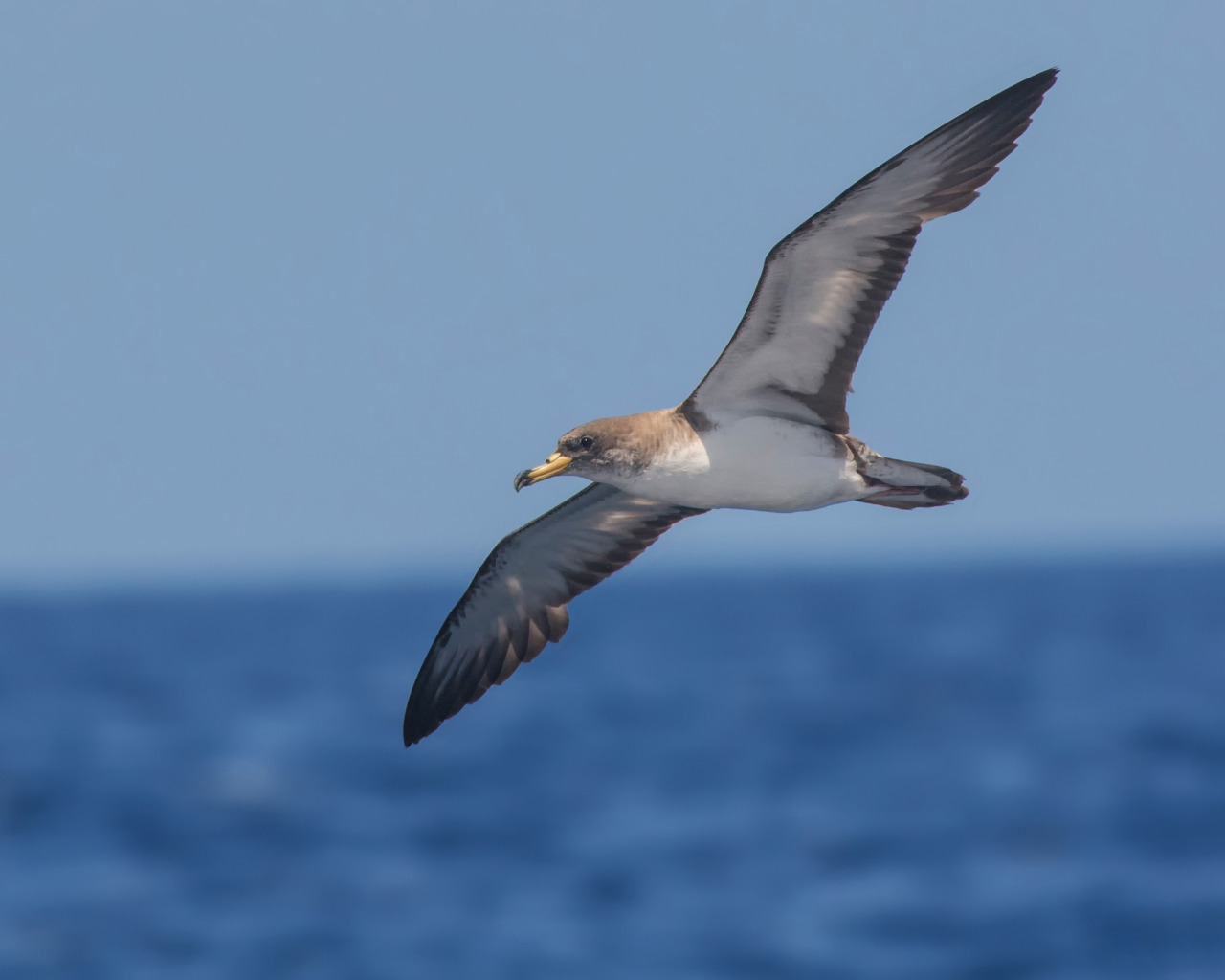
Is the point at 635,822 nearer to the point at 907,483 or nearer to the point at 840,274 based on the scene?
the point at 907,483

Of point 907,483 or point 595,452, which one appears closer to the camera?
point 595,452

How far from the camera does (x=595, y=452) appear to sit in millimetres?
10484

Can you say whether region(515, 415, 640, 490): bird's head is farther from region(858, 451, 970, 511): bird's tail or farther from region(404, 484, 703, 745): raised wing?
region(404, 484, 703, 745): raised wing

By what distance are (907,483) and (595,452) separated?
1987 millimetres

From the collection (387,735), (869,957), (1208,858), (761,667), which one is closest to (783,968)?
(869,957)

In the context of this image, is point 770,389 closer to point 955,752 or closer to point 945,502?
point 945,502

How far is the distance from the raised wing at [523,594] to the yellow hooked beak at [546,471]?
5.90 feet

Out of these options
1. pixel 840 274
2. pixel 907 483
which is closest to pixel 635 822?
pixel 907 483

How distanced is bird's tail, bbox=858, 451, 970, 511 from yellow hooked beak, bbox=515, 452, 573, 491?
6.11 feet

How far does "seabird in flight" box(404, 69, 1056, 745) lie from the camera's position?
32.6 ft

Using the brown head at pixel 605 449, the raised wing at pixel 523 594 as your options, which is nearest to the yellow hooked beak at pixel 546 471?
the brown head at pixel 605 449

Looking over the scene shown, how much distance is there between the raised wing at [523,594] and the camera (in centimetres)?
1259

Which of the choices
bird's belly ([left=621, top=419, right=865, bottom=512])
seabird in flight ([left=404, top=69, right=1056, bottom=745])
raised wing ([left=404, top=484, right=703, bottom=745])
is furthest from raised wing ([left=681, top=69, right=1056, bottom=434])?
raised wing ([left=404, top=484, right=703, bottom=745])

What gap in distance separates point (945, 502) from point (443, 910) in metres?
20.7
